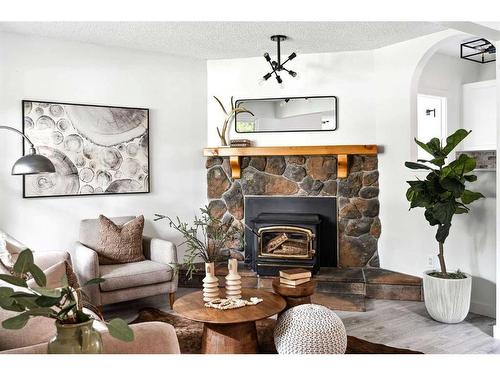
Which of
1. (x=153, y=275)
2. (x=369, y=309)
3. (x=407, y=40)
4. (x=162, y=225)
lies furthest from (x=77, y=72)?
(x=369, y=309)

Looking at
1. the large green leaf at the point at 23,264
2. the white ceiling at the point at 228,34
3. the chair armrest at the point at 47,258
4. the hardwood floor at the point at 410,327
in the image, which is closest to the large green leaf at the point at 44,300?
the large green leaf at the point at 23,264

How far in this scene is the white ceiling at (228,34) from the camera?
369 cm

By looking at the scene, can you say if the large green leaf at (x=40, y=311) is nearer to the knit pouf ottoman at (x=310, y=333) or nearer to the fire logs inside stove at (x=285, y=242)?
the knit pouf ottoman at (x=310, y=333)

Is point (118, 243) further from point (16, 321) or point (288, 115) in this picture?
point (16, 321)

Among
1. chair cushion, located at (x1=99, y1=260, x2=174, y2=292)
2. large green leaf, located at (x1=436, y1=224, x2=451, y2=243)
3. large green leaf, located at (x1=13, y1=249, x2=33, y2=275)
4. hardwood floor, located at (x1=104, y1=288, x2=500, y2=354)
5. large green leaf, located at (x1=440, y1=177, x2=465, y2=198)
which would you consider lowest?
hardwood floor, located at (x1=104, y1=288, x2=500, y2=354)

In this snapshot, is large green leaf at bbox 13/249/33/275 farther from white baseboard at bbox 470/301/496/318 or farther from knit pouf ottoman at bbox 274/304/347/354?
white baseboard at bbox 470/301/496/318

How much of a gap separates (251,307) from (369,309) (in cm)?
160

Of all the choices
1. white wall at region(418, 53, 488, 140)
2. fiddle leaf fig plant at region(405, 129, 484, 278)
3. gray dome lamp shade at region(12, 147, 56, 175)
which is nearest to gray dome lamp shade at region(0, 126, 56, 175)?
gray dome lamp shade at region(12, 147, 56, 175)

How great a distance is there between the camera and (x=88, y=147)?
4.22 metres

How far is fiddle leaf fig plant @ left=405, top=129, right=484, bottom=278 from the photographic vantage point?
3320 millimetres

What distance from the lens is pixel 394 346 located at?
3.01 meters

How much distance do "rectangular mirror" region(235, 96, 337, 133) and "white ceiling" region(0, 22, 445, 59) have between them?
527 mm

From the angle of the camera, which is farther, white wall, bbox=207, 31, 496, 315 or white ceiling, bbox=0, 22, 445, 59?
white wall, bbox=207, 31, 496, 315

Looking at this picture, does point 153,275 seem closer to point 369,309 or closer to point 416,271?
point 369,309
